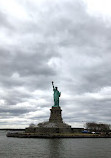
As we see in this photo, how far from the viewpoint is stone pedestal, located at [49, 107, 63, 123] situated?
6613cm

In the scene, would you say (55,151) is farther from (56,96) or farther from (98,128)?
(98,128)

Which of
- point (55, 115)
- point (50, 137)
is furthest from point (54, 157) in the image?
point (55, 115)

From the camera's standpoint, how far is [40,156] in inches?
1131

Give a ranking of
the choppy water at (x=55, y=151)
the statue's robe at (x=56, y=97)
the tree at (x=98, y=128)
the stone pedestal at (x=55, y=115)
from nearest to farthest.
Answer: the choppy water at (x=55, y=151) < the stone pedestal at (x=55, y=115) < the statue's robe at (x=56, y=97) < the tree at (x=98, y=128)

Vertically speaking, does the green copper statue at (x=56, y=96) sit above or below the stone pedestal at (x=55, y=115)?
above

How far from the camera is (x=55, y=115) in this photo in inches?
2630

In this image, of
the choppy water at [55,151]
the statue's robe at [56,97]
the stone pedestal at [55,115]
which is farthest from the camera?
the statue's robe at [56,97]

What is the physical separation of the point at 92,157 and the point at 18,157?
8.96m

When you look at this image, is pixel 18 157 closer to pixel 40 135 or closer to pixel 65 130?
pixel 40 135

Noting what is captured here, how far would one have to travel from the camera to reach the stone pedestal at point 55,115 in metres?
66.1

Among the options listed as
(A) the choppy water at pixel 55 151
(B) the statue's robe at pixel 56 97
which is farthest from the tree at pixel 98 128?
(A) the choppy water at pixel 55 151

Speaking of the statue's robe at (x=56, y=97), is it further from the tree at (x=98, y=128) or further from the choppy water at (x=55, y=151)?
the tree at (x=98, y=128)

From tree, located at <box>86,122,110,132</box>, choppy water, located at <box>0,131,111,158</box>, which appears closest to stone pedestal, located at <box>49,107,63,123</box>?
choppy water, located at <box>0,131,111,158</box>

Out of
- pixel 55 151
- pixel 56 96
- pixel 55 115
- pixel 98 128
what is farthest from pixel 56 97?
pixel 98 128
